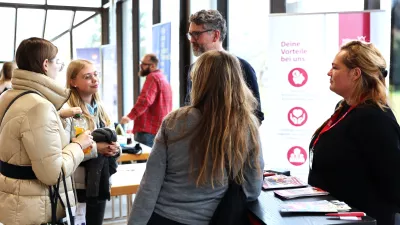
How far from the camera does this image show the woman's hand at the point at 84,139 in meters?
2.19

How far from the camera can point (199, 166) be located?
1653mm

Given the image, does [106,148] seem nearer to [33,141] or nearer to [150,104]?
[33,141]

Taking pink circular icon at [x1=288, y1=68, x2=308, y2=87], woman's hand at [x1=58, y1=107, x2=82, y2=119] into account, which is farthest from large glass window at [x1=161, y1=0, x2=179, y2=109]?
woman's hand at [x1=58, y1=107, x2=82, y2=119]

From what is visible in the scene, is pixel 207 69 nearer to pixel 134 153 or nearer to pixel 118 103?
pixel 134 153

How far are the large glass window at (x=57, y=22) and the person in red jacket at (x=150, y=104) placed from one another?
484 centimetres

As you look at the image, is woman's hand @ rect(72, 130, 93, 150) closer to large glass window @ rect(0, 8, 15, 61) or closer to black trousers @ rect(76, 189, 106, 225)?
black trousers @ rect(76, 189, 106, 225)

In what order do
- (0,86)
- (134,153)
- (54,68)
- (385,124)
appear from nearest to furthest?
(385,124) → (54,68) → (134,153) → (0,86)

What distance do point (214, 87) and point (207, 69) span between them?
7 centimetres

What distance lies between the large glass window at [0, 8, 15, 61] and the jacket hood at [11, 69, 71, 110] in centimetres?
760

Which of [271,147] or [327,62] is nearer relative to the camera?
[327,62]

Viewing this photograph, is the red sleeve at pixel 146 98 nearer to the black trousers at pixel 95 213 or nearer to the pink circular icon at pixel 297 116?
the pink circular icon at pixel 297 116

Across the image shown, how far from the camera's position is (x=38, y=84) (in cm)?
200

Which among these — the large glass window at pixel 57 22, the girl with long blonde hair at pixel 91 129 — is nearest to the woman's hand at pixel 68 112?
the girl with long blonde hair at pixel 91 129

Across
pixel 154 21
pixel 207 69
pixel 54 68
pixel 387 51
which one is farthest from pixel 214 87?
pixel 154 21
